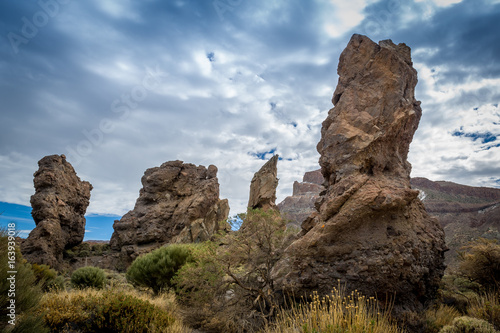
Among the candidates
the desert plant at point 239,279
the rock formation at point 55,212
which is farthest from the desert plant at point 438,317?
the rock formation at point 55,212

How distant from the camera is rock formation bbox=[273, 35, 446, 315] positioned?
6.67 m

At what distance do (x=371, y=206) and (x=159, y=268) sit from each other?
8649 millimetres

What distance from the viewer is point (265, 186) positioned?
100ft

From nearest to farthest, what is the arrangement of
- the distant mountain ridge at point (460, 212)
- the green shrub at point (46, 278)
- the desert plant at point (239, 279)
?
the desert plant at point (239, 279) → the green shrub at point (46, 278) → the distant mountain ridge at point (460, 212)

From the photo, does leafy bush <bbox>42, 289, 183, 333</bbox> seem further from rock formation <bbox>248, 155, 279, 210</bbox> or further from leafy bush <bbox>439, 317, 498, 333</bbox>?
rock formation <bbox>248, 155, 279, 210</bbox>

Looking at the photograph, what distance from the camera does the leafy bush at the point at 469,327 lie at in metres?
4.89

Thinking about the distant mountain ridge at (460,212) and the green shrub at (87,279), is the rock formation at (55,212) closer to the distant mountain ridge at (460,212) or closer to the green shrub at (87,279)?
the green shrub at (87,279)

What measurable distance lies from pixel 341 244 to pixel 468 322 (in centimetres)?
274

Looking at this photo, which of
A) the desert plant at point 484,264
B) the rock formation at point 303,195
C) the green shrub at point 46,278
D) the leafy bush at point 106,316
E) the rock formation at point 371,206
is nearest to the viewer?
the leafy bush at point 106,316

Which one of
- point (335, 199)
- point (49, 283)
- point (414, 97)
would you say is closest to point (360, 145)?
point (335, 199)

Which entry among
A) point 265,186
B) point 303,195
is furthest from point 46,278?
point 303,195

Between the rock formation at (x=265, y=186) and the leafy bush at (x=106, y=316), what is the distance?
22976mm

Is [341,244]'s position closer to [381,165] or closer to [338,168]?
[338,168]

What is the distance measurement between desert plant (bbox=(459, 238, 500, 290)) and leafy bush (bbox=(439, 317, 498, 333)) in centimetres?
403
